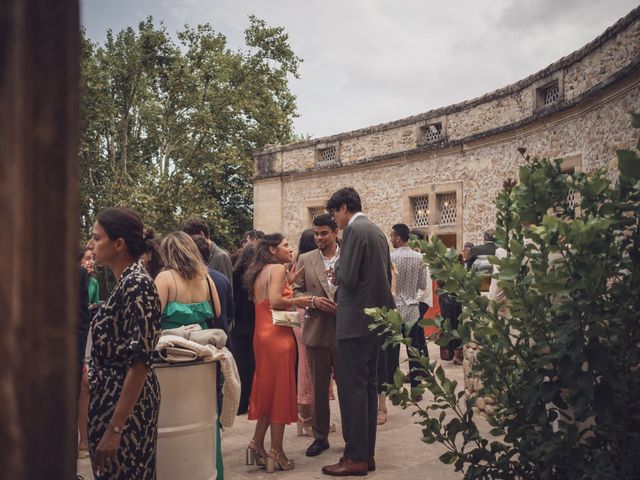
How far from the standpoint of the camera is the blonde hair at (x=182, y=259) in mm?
4113

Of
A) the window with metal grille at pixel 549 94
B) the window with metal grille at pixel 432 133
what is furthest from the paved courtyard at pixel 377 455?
the window with metal grille at pixel 432 133

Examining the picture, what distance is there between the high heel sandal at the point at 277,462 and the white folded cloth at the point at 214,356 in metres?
0.69

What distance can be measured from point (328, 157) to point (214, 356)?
15.1m

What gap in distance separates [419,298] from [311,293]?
8.01 ft

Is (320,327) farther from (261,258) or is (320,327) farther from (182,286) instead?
(182,286)

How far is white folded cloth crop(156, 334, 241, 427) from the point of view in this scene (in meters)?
3.72

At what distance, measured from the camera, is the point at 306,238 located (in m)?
5.98

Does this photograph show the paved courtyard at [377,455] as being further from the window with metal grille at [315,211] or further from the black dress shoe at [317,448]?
the window with metal grille at [315,211]

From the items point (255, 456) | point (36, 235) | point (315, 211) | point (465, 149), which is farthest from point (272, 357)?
point (315, 211)

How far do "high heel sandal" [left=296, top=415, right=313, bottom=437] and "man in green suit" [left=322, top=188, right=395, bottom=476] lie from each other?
1252 millimetres

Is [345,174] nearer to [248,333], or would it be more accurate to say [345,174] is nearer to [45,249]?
[248,333]

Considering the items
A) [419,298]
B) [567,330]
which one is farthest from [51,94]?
[419,298]

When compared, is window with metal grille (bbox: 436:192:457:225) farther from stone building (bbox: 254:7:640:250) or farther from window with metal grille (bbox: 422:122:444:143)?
window with metal grille (bbox: 422:122:444:143)

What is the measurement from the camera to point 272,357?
16.3 ft
